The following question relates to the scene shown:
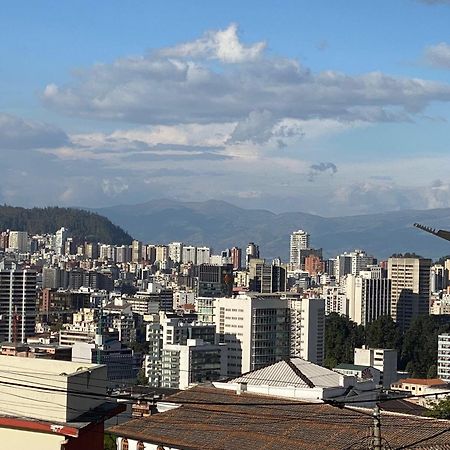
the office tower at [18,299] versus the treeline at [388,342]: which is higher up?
the office tower at [18,299]

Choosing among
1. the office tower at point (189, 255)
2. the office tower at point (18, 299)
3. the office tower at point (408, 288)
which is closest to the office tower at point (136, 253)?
the office tower at point (189, 255)

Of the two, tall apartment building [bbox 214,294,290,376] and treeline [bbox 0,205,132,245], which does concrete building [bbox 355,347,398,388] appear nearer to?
tall apartment building [bbox 214,294,290,376]

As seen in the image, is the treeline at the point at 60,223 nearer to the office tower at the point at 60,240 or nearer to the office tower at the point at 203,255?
the office tower at the point at 60,240

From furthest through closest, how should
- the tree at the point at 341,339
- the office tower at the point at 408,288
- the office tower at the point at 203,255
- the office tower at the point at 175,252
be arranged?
the office tower at the point at 175,252, the office tower at the point at 203,255, the office tower at the point at 408,288, the tree at the point at 341,339

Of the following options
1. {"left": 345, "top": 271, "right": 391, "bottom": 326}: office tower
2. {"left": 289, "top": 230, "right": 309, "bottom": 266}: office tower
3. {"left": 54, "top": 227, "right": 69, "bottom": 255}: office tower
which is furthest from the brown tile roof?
{"left": 54, "top": 227, "right": 69, "bottom": 255}: office tower

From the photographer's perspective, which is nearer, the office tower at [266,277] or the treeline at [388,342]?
the treeline at [388,342]

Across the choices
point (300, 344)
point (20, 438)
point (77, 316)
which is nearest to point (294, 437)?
point (20, 438)

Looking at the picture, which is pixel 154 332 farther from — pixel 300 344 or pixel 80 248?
pixel 80 248
